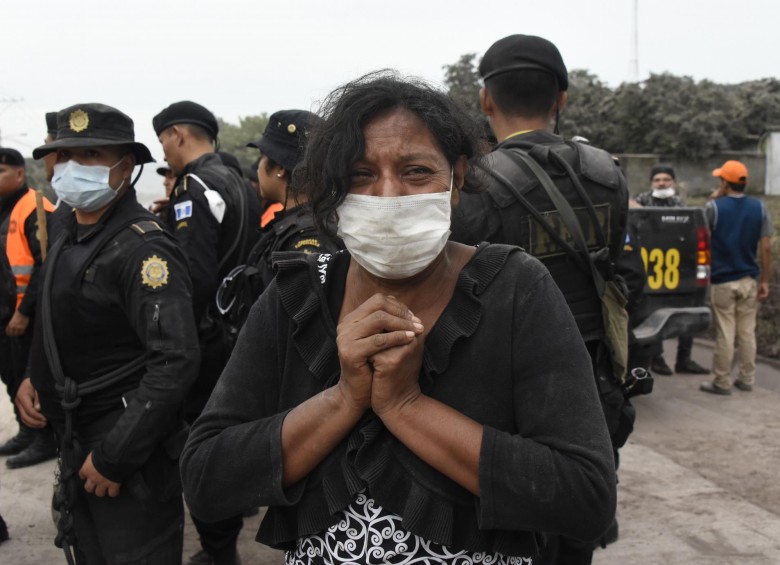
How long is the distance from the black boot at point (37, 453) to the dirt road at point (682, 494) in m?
0.07

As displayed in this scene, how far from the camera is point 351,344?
1.38 metres

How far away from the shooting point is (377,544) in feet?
4.82

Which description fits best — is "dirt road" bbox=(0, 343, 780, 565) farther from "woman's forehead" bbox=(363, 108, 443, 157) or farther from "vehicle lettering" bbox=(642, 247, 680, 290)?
"woman's forehead" bbox=(363, 108, 443, 157)

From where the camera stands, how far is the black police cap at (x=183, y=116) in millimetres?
Result: 4934

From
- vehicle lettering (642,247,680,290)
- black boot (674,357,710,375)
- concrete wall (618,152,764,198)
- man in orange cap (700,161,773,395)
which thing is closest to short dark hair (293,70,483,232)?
vehicle lettering (642,247,680,290)

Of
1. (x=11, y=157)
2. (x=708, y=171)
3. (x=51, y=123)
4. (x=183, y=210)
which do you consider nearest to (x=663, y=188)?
(x=183, y=210)

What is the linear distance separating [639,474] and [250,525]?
2.67 meters

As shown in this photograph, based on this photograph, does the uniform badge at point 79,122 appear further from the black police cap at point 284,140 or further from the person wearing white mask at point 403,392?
the person wearing white mask at point 403,392

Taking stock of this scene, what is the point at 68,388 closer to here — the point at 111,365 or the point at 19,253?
the point at 111,365

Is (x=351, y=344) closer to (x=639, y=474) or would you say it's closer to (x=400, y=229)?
(x=400, y=229)

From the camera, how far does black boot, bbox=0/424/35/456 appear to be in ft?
19.5

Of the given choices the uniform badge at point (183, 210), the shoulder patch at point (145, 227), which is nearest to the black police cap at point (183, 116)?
the uniform badge at point (183, 210)

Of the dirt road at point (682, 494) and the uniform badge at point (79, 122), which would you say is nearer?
the uniform badge at point (79, 122)

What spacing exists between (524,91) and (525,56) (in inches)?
5.1
